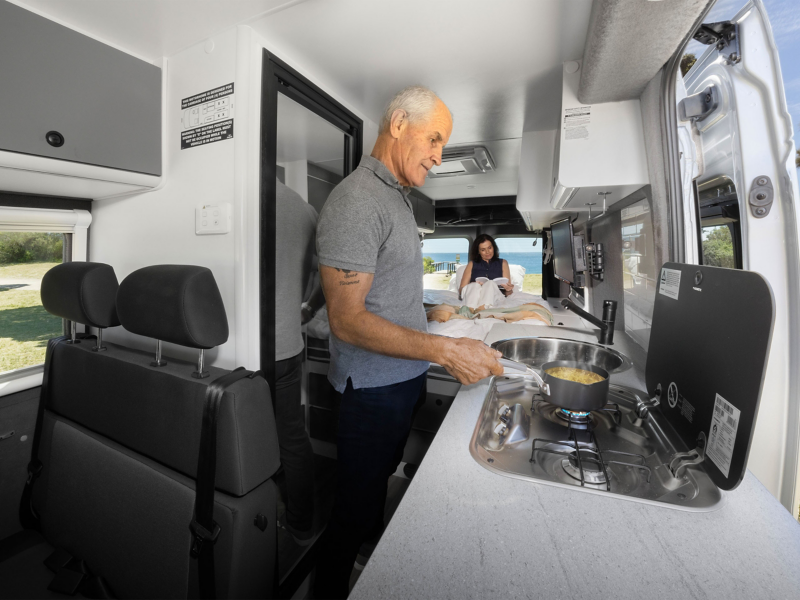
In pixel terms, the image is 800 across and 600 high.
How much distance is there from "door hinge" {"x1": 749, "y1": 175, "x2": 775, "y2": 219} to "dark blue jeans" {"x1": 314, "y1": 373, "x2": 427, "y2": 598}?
1196 millimetres

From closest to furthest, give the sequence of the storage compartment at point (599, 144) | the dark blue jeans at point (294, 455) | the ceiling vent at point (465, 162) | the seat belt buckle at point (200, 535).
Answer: the seat belt buckle at point (200, 535)
the storage compartment at point (599, 144)
the dark blue jeans at point (294, 455)
the ceiling vent at point (465, 162)

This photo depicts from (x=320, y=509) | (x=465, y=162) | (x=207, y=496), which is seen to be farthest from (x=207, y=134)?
(x=465, y=162)

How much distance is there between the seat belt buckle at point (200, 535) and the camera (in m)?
0.97

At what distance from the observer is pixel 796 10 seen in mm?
923

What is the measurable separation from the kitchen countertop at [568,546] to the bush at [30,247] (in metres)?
2.15

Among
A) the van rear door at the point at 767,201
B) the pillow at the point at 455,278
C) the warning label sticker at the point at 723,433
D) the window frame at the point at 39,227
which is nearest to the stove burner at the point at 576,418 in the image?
the warning label sticker at the point at 723,433

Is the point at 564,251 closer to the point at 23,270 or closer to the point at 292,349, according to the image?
the point at 292,349

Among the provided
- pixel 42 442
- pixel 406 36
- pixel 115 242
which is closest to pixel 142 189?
pixel 115 242

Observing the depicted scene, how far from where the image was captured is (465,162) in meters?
3.37

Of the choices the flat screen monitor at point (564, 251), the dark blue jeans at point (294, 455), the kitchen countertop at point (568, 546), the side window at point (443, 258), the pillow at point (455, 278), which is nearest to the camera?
the kitchen countertop at point (568, 546)

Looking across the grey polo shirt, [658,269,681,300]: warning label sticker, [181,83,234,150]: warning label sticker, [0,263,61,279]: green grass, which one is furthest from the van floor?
[0,263,61,279]: green grass

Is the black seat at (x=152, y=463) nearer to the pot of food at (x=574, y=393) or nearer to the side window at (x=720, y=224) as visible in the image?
the pot of food at (x=574, y=393)

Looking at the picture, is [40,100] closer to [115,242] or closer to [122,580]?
[115,242]

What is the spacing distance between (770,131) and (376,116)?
6.72ft
